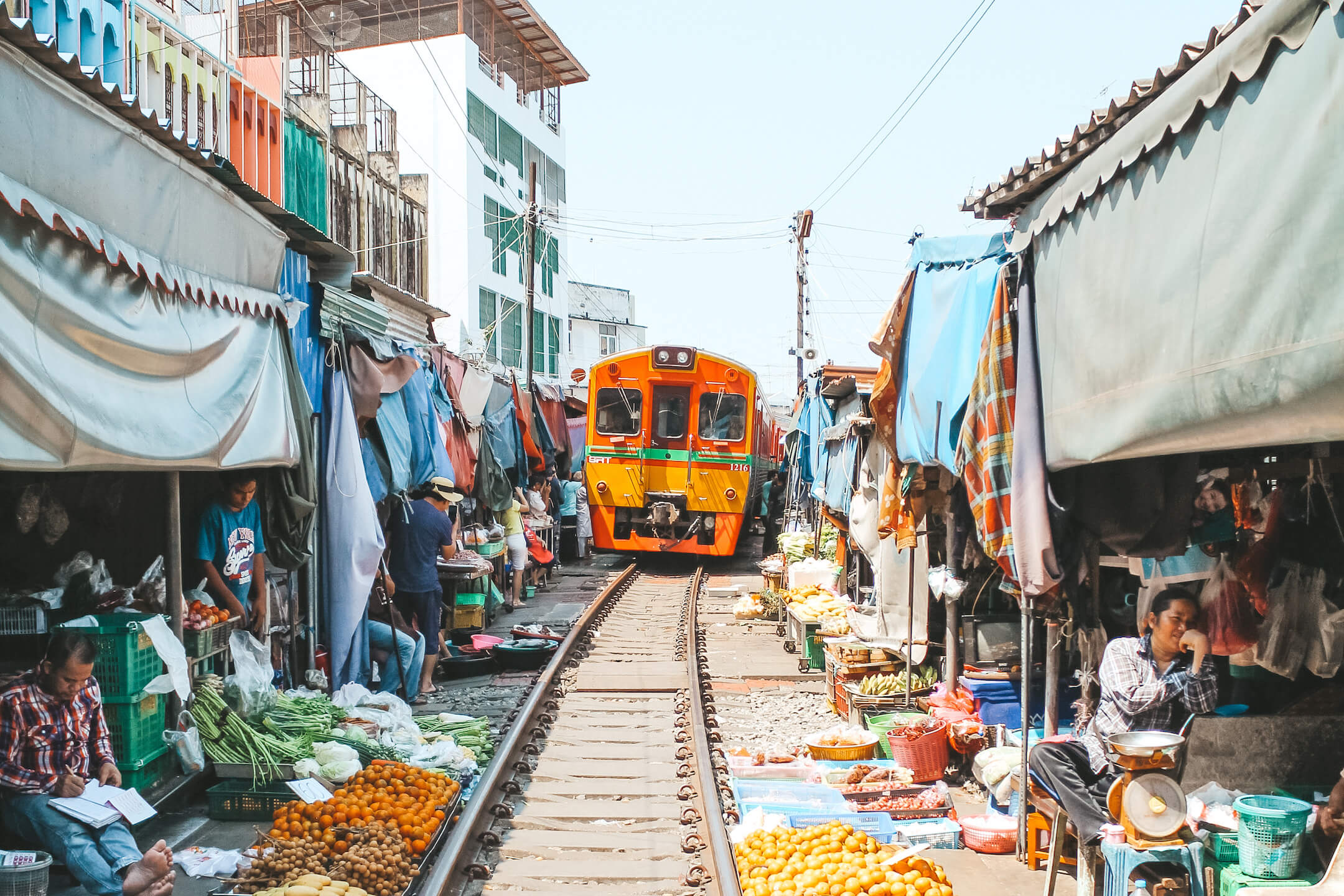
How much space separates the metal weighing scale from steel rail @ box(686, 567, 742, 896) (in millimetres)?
1831

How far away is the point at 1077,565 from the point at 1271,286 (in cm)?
249

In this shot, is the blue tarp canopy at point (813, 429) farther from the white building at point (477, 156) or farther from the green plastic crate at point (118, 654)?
the green plastic crate at point (118, 654)

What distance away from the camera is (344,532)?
8289 millimetres

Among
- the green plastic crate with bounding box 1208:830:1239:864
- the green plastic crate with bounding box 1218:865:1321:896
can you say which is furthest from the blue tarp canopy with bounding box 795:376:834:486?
the green plastic crate with bounding box 1218:865:1321:896

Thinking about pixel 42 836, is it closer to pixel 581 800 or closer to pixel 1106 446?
pixel 581 800

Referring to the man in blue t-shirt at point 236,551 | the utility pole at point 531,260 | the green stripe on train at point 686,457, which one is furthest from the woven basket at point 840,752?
the utility pole at point 531,260

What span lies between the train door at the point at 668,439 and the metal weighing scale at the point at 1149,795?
13.8 metres

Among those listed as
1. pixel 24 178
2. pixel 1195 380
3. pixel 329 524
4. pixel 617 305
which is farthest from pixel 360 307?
pixel 617 305

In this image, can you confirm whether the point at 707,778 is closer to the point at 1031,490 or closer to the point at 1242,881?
the point at 1031,490

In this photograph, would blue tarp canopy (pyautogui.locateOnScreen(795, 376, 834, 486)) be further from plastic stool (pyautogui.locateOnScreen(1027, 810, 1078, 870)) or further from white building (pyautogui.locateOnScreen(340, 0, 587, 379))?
white building (pyautogui.locateOnScreen(340, 0, 587, 379))

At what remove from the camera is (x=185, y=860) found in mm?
5410

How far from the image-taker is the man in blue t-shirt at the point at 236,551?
7070mm

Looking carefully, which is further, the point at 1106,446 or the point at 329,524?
the point at 329,524

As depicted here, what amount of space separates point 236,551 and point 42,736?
233 cm
